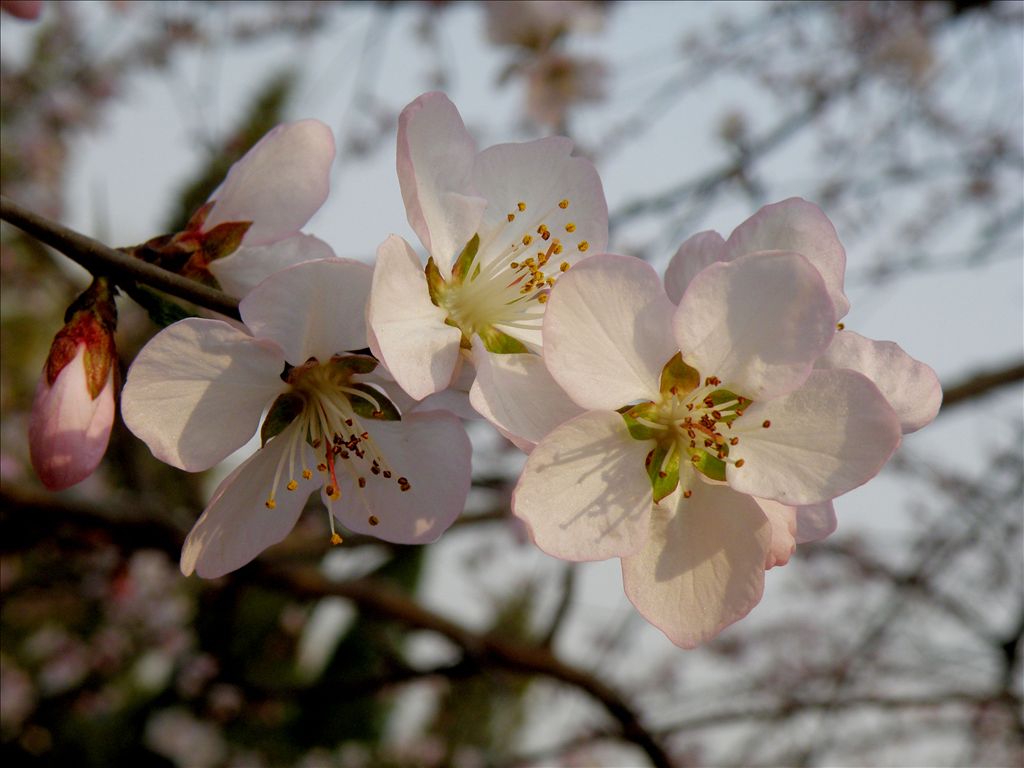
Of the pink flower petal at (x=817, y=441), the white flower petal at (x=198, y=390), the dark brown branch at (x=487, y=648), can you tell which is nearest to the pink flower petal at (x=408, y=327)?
the white flower petal at (x=198, y=390)

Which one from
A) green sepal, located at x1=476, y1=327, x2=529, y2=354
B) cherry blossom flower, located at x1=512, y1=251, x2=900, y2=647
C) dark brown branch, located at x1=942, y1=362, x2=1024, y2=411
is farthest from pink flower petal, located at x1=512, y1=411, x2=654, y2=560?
dark brown branch, located at x1=942, y1=362, x2=1024, y2=411

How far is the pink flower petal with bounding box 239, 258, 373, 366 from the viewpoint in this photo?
2.03ft

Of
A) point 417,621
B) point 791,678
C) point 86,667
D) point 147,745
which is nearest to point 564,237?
point 417,621

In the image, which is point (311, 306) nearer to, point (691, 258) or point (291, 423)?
point (291, 423)

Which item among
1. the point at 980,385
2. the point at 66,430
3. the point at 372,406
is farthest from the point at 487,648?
the point at 66,430

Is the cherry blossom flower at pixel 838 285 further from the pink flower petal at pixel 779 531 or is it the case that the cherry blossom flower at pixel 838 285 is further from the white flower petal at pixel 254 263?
the white flower petal at pixel 254 263

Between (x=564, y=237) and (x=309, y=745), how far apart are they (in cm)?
1117

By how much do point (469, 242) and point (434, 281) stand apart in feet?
0.16

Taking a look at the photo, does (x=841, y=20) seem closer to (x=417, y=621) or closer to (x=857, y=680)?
(x=857, y=680)

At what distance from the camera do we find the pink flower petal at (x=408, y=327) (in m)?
0.58

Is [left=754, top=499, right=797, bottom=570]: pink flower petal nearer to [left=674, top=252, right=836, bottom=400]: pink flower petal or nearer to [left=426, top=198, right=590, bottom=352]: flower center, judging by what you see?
[left=674, top=252, right=836, bottom=400]: pink flower petal

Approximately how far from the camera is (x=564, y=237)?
761 mm

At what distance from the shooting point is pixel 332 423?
740 mm

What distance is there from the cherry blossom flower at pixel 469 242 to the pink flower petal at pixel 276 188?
0.15 metres
